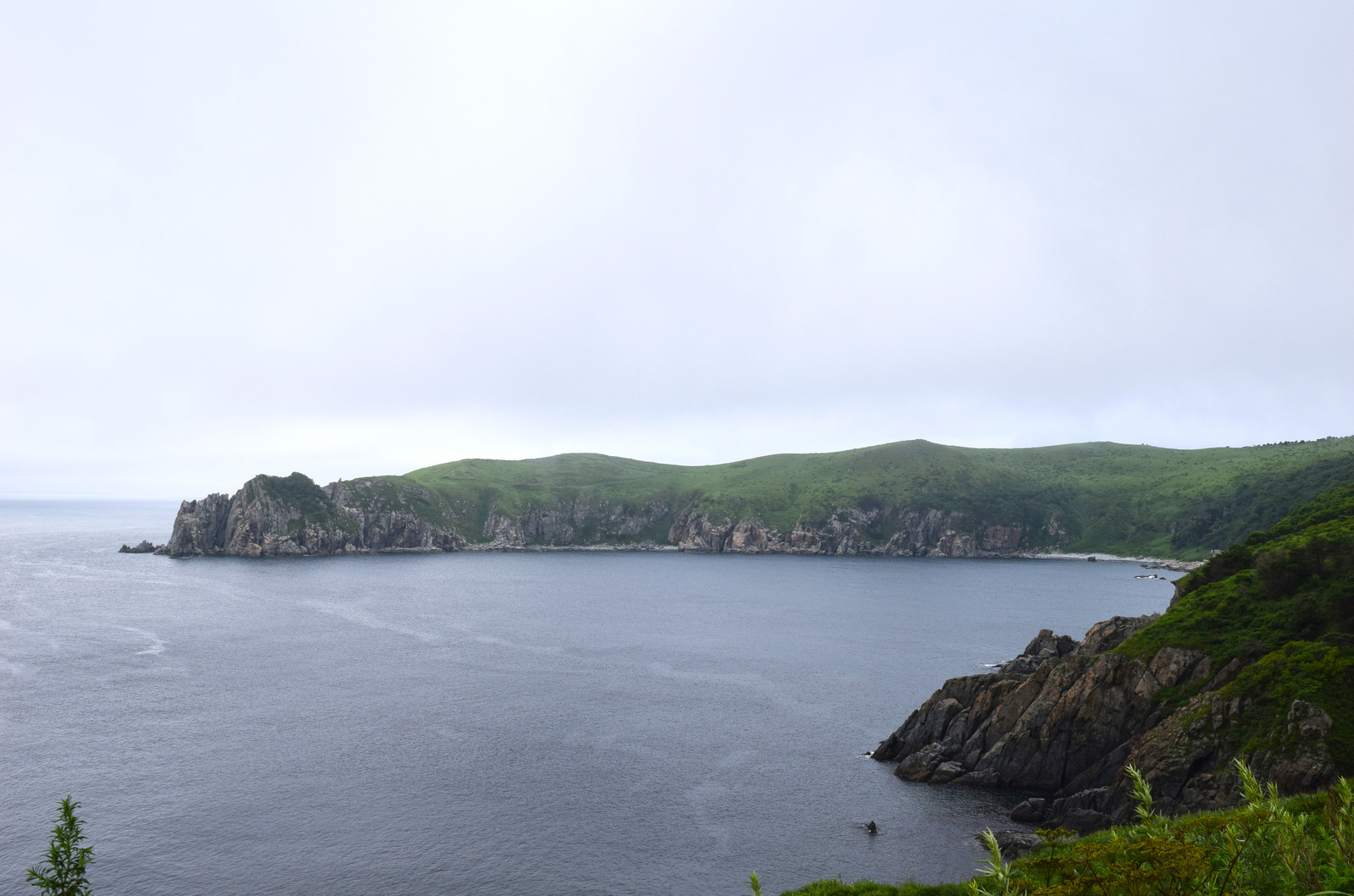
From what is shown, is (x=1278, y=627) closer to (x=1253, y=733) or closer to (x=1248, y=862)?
(x=1253, y=733)

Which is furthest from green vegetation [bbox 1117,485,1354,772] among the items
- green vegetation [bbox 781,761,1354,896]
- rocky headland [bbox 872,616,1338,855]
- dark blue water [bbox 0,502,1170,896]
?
green vegetation [bbox 781,761,1354,896]

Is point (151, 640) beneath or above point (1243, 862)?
beneath

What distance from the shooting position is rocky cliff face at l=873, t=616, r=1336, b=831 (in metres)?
57.8

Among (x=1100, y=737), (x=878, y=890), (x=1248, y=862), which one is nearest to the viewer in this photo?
(x=1248, y=862)

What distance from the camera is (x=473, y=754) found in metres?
83.9

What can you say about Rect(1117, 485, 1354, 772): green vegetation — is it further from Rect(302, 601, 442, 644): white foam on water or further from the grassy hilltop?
Rect(302, 601, 442, 644): white foam on water

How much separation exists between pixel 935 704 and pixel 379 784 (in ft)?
204

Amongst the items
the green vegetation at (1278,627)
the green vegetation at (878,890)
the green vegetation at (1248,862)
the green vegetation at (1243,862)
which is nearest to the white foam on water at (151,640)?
the green vegetation at (878,890)

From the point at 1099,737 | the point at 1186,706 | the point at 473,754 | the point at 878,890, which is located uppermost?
the point at 1186,706

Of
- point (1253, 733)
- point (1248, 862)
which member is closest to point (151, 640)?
point (1253, 733)

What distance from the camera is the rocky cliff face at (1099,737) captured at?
57812 mm

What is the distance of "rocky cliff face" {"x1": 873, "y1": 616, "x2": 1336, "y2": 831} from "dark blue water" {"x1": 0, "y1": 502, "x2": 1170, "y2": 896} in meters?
6.02

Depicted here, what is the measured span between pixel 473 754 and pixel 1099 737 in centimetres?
6712

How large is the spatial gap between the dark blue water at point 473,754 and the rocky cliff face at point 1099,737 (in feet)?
19.7
